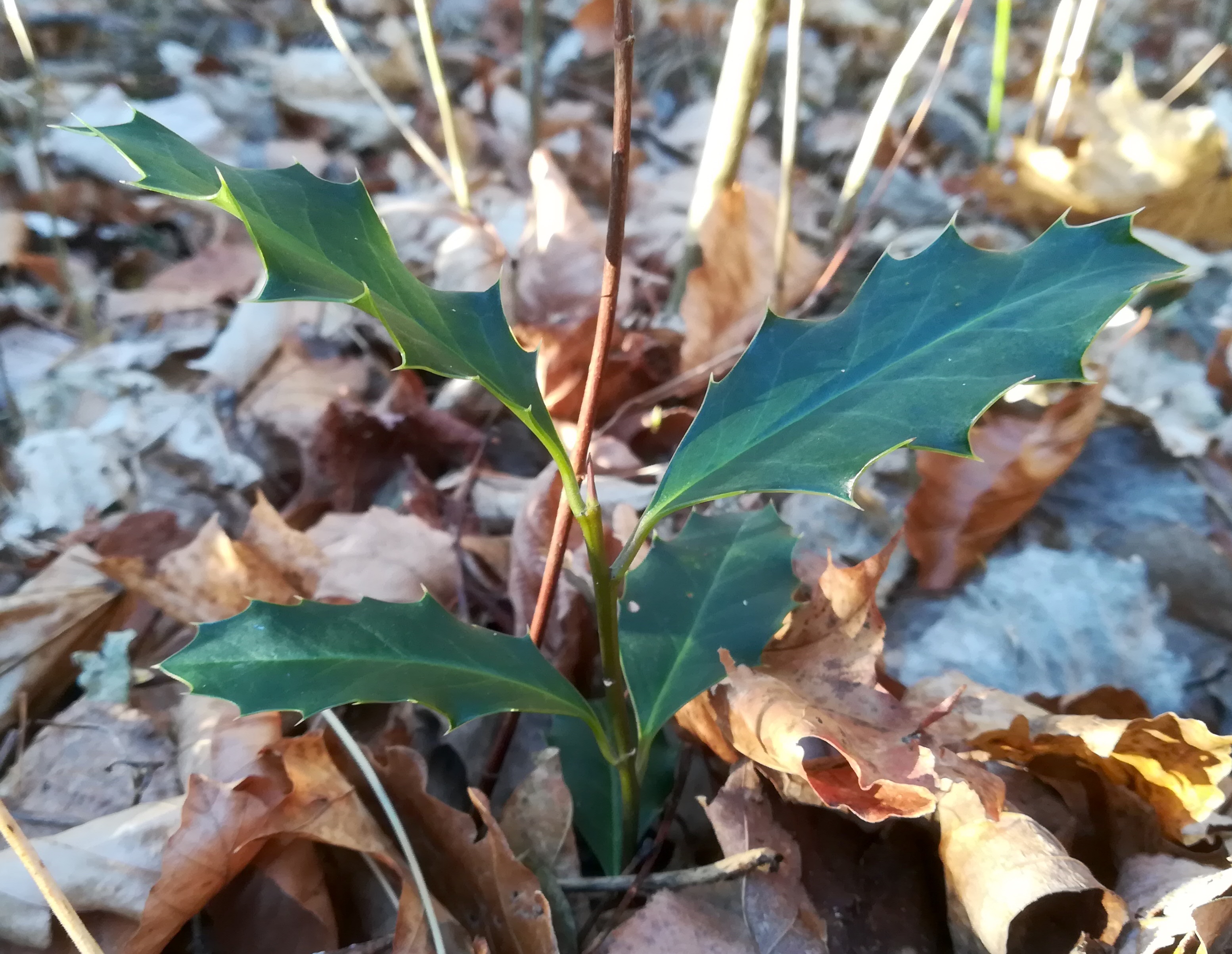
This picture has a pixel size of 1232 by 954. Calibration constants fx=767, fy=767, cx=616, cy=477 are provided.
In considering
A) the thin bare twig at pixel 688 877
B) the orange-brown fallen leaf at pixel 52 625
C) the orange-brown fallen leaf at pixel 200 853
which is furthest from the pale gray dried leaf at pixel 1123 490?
the orange-brown fallen leaf at pixel 52 625

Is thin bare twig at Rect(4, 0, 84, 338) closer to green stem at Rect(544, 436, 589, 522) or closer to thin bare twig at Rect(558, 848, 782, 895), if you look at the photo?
green stem at Rect(544, 436, 589, 522)

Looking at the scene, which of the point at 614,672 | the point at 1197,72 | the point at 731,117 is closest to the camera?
the point at 614,672

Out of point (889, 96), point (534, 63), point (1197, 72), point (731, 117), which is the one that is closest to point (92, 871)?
point (731, 117)

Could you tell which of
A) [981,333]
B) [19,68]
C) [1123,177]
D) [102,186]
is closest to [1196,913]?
[981,333]

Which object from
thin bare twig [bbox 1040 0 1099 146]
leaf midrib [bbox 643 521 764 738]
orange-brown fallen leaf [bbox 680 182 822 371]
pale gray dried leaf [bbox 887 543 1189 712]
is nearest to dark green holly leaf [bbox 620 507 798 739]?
leaf midrib [bbox 643 521 764 738]

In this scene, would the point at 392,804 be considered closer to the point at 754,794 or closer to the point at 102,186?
the point at 754,794

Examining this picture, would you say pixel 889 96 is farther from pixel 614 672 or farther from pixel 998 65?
pixel 614 672
